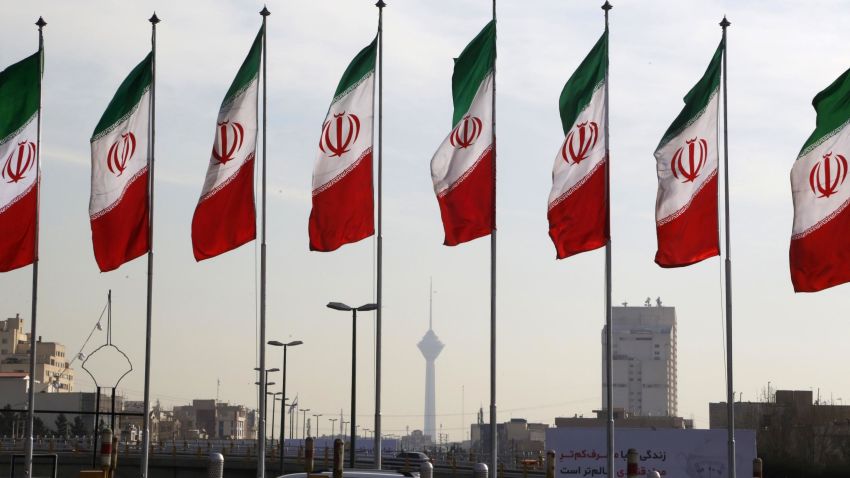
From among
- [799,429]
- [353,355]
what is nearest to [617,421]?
[799,429]

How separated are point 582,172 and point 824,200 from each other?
4.30m

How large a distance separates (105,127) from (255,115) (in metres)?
2.84

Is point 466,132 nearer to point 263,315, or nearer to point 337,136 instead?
point 337,136

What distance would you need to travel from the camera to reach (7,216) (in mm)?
27422

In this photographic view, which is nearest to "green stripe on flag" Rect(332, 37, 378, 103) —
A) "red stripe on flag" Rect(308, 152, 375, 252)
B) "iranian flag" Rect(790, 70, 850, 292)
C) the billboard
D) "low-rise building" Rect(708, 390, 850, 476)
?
"red stripe on flag" Rect(308, 152, 375, 252)

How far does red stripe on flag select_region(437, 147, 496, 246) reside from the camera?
2670cm

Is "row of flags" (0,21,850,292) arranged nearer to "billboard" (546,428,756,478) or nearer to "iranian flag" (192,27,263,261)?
"iranian flag" (192,27,263,261)

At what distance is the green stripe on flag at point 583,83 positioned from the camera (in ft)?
88.7

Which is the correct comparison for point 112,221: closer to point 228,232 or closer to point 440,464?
point 228,232

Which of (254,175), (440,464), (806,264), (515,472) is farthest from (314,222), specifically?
(440,464)

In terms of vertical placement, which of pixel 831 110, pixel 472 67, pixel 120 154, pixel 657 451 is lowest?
pixel 657 451

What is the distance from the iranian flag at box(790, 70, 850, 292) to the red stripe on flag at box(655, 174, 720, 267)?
4.87 ft

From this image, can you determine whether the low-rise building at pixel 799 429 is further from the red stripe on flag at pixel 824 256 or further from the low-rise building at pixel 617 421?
the red stripe on flag at pixel 824 256

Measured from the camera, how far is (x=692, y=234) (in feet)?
85.9
